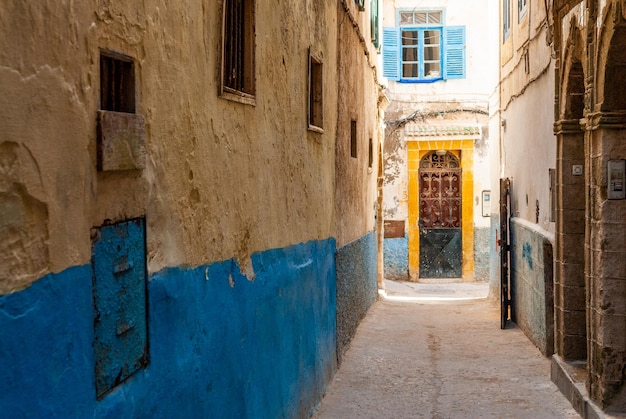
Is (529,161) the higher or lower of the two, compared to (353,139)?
lower

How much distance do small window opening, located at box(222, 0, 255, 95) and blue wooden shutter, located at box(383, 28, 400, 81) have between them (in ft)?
56.7

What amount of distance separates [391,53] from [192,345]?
19180 mm

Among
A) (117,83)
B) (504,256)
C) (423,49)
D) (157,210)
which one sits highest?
(423,49)

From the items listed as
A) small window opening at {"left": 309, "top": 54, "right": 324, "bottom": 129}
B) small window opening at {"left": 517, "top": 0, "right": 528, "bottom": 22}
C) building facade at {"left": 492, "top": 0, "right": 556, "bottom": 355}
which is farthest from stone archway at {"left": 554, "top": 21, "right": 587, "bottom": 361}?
small window opening at {"left": 517, "top": 0, "right": 528, "bottom": 22}

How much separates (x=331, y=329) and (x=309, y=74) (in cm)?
295

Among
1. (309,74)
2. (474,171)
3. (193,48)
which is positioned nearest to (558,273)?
(309,74)

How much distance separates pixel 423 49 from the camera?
74.6ft

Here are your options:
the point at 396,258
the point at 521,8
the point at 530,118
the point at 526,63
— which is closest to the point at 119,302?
A: the point at 530,118

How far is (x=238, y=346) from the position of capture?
515 centimetres

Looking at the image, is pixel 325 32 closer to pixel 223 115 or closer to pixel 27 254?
pixel 223 115

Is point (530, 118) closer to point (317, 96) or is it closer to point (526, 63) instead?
point (526, 63)

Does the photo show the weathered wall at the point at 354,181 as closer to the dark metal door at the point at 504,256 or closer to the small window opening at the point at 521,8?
the dark metal door at the point at 504,256

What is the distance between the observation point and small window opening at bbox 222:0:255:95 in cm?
532

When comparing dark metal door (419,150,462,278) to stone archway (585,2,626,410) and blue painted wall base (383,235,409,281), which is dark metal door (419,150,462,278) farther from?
stone archway (585,2,626,410)
